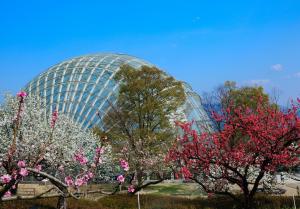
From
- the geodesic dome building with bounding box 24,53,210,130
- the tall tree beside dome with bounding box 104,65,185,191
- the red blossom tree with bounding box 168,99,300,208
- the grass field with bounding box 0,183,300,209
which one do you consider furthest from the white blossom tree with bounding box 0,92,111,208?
the geodesic dome building with bounding box 24,53,210,130

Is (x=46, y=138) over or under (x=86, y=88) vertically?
under

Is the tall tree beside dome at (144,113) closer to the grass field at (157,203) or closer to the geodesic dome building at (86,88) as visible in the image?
the grass field at (157,203)

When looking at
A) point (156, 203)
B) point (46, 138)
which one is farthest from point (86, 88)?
point (156, 203)

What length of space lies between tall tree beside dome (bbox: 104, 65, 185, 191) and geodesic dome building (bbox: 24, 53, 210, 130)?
1049 cm

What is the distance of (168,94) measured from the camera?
32.4 meters

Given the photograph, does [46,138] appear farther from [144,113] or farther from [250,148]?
[250,148]

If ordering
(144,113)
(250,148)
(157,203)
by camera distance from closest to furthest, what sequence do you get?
(250,148), (157,203), (144,113)

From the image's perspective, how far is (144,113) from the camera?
3158cm

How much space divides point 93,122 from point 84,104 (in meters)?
3.25

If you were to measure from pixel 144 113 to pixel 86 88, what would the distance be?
19365mm

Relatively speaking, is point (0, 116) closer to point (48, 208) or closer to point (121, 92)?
point (121, 92)

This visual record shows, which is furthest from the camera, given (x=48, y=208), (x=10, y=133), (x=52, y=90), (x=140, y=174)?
(x=52, y=90)

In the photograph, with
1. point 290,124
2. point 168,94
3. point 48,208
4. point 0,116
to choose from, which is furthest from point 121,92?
point 290,124

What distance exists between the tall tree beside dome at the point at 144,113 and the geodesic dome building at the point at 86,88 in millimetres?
10487
